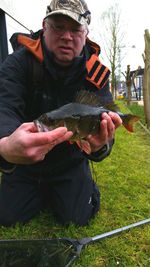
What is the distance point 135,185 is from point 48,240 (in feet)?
6.47

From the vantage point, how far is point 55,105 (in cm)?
313

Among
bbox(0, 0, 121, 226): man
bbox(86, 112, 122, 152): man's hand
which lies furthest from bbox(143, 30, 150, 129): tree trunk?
bbox(86, 112, 122, 152): man's hand

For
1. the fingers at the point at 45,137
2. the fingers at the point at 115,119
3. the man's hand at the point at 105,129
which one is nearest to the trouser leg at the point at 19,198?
the man's hand at the point at 105,129

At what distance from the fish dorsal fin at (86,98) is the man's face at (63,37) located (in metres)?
0.45

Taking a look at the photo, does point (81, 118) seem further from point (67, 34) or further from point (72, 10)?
point (72, 10)

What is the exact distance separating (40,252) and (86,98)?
115cm

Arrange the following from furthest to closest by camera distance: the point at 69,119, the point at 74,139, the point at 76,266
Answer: the point at 76,266 → the point at 74,139 → the point at 69,119

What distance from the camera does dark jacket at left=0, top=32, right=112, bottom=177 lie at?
9.34ft

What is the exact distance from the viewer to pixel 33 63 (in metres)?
2.99

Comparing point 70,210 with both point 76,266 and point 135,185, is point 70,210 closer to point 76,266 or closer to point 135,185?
point 76,266

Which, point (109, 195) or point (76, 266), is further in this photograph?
point (109, 195)

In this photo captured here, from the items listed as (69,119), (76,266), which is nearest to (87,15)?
(69,119)

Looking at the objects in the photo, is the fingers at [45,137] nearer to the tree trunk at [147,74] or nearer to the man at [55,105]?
the man at [55,105]

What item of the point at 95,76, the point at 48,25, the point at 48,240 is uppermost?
the point at 48,25
